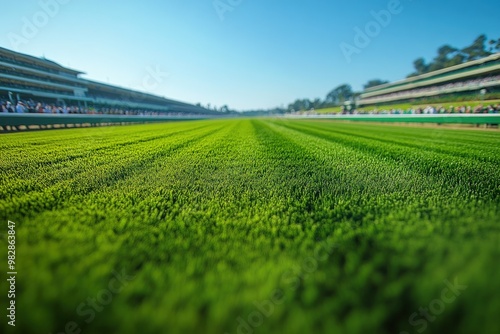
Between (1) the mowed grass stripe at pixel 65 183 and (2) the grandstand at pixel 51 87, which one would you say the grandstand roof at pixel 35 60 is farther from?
(1) the mowed grass stripe at pixel 65 183

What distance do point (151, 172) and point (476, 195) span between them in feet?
17.1

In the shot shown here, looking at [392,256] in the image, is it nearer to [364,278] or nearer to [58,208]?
[364,278]

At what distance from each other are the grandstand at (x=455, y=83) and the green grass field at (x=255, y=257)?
42.1 m

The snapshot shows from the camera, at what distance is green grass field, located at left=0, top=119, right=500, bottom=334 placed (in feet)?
3.84

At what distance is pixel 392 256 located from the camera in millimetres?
1658

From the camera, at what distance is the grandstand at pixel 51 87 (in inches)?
1353

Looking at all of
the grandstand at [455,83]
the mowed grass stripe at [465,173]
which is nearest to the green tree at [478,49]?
the grandstand at [455,83]

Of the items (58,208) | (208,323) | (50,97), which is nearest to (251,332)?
(208,323)

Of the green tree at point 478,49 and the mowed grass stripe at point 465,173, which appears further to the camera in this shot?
the green tree at point 478,49

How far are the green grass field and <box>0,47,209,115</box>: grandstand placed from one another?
36588mm

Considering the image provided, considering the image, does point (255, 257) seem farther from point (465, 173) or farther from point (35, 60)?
point (35, 60)

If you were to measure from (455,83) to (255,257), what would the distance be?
78.4 m

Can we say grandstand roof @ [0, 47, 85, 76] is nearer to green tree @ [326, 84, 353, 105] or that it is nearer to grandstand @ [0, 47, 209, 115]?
grandstand @ [0, 47, 209, 115]


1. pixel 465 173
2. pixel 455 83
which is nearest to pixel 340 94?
pixel 455 83
